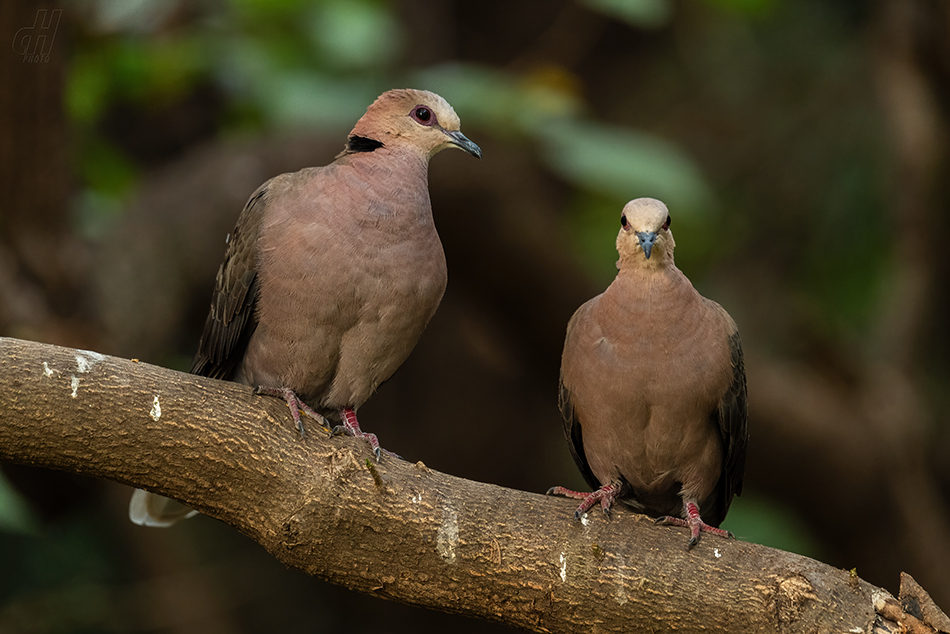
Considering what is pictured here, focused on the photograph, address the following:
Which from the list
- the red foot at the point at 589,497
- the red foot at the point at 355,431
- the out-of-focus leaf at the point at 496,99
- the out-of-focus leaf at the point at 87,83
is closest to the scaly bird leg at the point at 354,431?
the red foot at the point at 355,431

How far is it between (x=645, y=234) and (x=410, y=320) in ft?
2.53

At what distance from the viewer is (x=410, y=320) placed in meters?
3.07

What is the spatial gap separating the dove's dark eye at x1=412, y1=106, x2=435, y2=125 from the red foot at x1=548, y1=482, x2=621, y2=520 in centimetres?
127

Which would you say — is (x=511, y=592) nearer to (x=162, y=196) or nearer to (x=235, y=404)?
(x=235, y=404)

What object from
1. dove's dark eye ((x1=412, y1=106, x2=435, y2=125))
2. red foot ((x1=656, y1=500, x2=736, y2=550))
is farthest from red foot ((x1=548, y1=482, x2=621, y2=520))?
dove's dark eye ((x1=412, y1=106, x2=435, y2=125))

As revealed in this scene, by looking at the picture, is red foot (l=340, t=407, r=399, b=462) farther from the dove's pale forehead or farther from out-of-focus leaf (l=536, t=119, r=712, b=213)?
out-of-focus leaf (l=536, t=119, r=712, b=213)

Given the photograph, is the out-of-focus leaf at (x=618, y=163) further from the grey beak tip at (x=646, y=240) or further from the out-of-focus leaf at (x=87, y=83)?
the out-of-focus leaf at (x=87, y=83)

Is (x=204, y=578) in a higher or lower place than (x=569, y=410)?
lower

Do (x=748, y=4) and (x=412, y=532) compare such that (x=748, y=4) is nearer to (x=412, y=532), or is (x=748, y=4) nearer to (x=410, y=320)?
(x=410, y=320)

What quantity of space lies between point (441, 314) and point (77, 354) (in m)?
4.59

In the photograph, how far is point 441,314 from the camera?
709 centimetres

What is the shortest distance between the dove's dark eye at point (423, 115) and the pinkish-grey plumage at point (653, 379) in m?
0.74

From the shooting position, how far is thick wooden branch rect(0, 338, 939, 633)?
101 inches

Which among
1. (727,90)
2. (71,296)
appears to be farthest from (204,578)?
(727,90)
